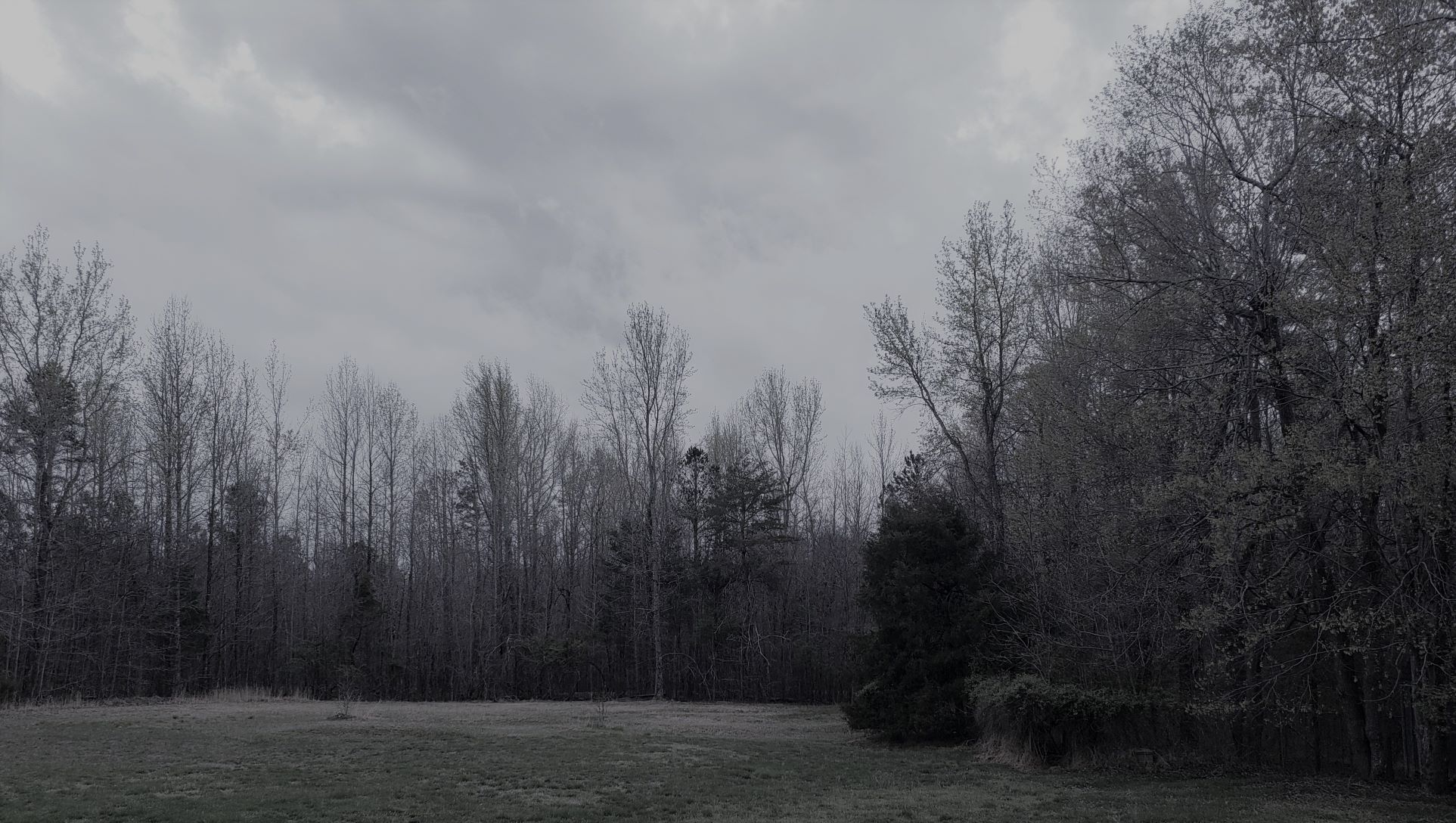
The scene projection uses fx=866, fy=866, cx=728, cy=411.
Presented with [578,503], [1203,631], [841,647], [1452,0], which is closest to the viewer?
[1452,0]

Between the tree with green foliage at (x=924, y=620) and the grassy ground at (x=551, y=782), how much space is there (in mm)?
951

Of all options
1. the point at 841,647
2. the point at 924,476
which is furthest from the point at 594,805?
the point at 841,647

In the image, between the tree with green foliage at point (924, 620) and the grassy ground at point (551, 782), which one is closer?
the grassy ground at point (551, 782)

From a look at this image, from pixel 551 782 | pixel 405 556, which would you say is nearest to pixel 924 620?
pixel 551 782

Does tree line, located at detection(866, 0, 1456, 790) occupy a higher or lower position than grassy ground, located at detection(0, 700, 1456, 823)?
higher

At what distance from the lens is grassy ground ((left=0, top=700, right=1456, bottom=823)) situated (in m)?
9.52

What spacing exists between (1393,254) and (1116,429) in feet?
16.7

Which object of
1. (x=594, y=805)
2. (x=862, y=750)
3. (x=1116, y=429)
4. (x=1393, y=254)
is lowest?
(x=862, y=750)

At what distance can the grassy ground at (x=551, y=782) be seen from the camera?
9.52 m

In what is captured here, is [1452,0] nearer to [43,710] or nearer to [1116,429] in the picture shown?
[1116,429]

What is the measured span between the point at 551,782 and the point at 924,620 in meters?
9.72

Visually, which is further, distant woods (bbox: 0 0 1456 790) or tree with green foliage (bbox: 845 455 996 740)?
tree with green foliage (bbox: 845 455 996 740)

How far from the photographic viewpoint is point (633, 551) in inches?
1455

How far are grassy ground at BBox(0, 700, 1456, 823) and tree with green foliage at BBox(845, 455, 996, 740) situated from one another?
0.95 metres
